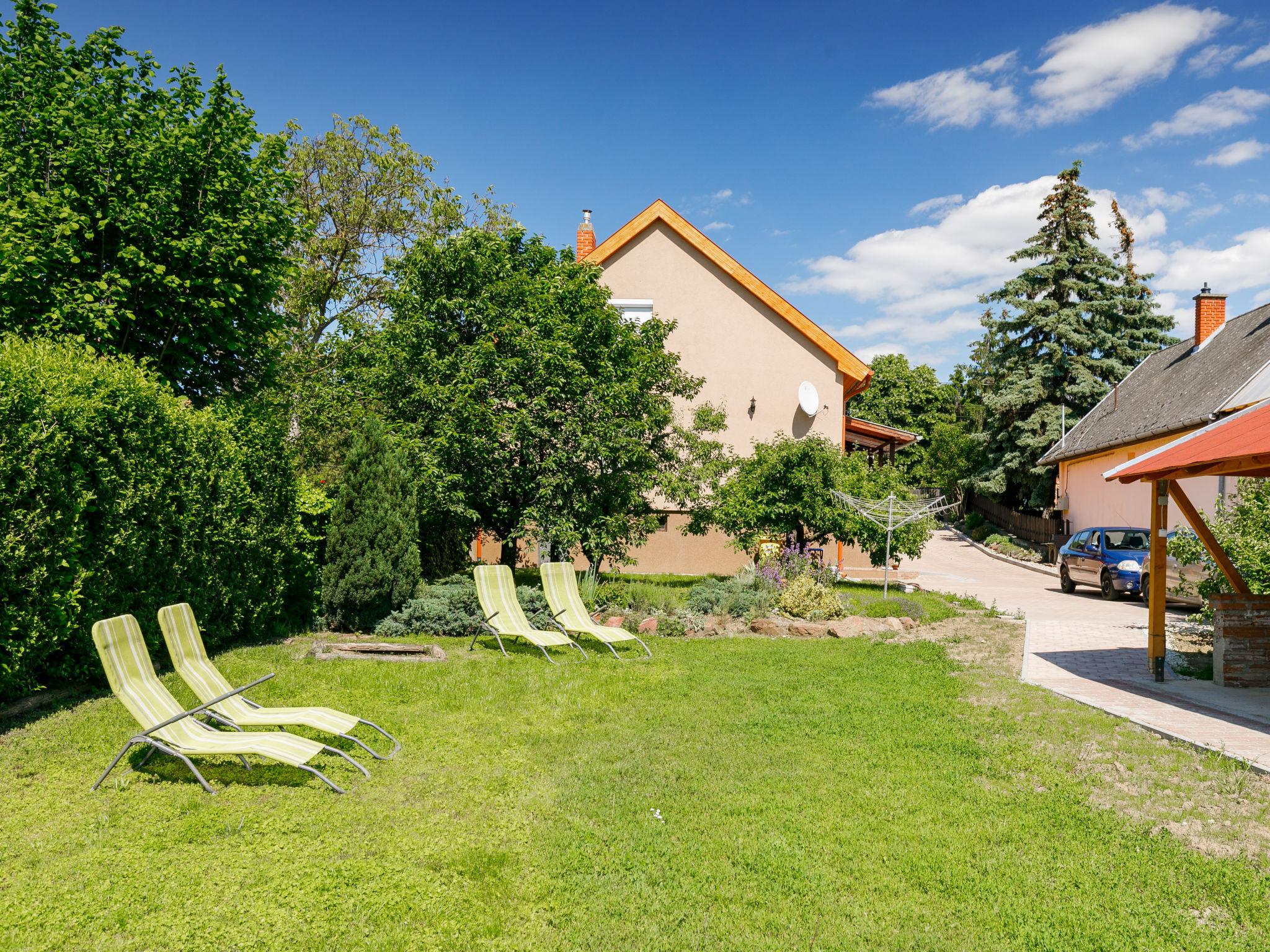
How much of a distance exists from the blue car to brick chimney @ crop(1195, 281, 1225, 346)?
13.6m

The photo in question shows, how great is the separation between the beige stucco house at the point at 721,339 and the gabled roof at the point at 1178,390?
970 centimetres

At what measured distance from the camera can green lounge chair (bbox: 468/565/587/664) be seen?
9.91m

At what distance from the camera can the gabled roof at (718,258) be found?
2114 cm

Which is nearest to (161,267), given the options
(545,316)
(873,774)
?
(545,316)

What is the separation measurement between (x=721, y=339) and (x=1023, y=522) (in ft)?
71.2

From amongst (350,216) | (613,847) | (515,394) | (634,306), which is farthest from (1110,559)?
(350,216)

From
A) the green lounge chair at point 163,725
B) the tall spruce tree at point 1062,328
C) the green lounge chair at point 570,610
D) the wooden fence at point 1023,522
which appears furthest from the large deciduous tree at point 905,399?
the green lounge chair at point 163,725

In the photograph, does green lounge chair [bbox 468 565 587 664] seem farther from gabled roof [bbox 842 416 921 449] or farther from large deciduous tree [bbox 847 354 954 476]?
large deciduous tree [bbox 847 354 954 476]

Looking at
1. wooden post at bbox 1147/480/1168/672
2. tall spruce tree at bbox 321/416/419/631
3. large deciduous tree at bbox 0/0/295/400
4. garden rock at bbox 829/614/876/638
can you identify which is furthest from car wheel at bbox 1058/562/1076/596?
large deciduous tree at bbox 0/0/295/400

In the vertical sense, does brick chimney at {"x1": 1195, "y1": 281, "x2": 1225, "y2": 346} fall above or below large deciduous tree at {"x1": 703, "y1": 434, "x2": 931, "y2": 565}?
above

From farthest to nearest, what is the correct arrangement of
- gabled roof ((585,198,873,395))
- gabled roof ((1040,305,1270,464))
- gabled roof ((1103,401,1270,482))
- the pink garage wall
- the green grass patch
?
gabled roof ((1040,305,1270,464)), gabled roof ((585,198,873,395)), the pink garage wall, the green grass patch, gabled roof ((1103,401,1270,482))

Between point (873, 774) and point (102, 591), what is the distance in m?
7.03

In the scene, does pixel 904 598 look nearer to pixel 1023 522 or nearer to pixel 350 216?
pixel 350 216

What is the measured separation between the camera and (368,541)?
36.3 feet
